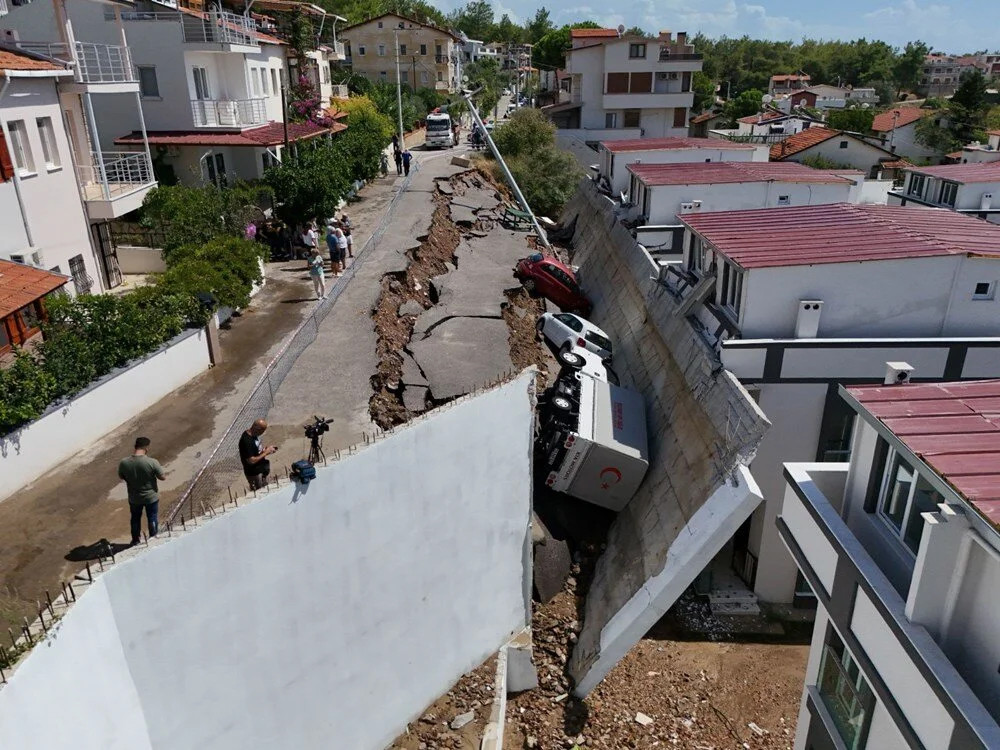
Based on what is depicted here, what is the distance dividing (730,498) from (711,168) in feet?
51.2

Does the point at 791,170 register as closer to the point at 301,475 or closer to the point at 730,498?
the point at 730,498

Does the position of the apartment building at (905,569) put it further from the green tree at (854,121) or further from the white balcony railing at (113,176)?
the green tree at (854,121)

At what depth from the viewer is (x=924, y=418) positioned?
21.6 feet

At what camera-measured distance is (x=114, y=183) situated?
66.5 ft

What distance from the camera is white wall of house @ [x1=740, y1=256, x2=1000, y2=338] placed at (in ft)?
41.0

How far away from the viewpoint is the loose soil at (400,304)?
13586 mm

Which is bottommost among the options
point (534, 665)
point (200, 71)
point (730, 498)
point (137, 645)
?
point (534, 665)

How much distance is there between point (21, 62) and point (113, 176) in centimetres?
513

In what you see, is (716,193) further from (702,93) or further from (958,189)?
(702,93)

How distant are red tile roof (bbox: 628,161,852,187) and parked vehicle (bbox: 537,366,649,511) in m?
9.81


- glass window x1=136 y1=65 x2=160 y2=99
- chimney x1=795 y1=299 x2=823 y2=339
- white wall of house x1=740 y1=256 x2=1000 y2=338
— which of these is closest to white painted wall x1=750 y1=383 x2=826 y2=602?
chimney x1=795 y1=299 x2=823 y2=339

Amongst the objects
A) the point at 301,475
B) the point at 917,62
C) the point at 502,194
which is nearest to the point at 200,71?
the point at 502,194

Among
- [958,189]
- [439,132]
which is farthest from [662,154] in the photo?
[439,132]

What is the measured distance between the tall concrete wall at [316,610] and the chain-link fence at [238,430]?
3.60ft
